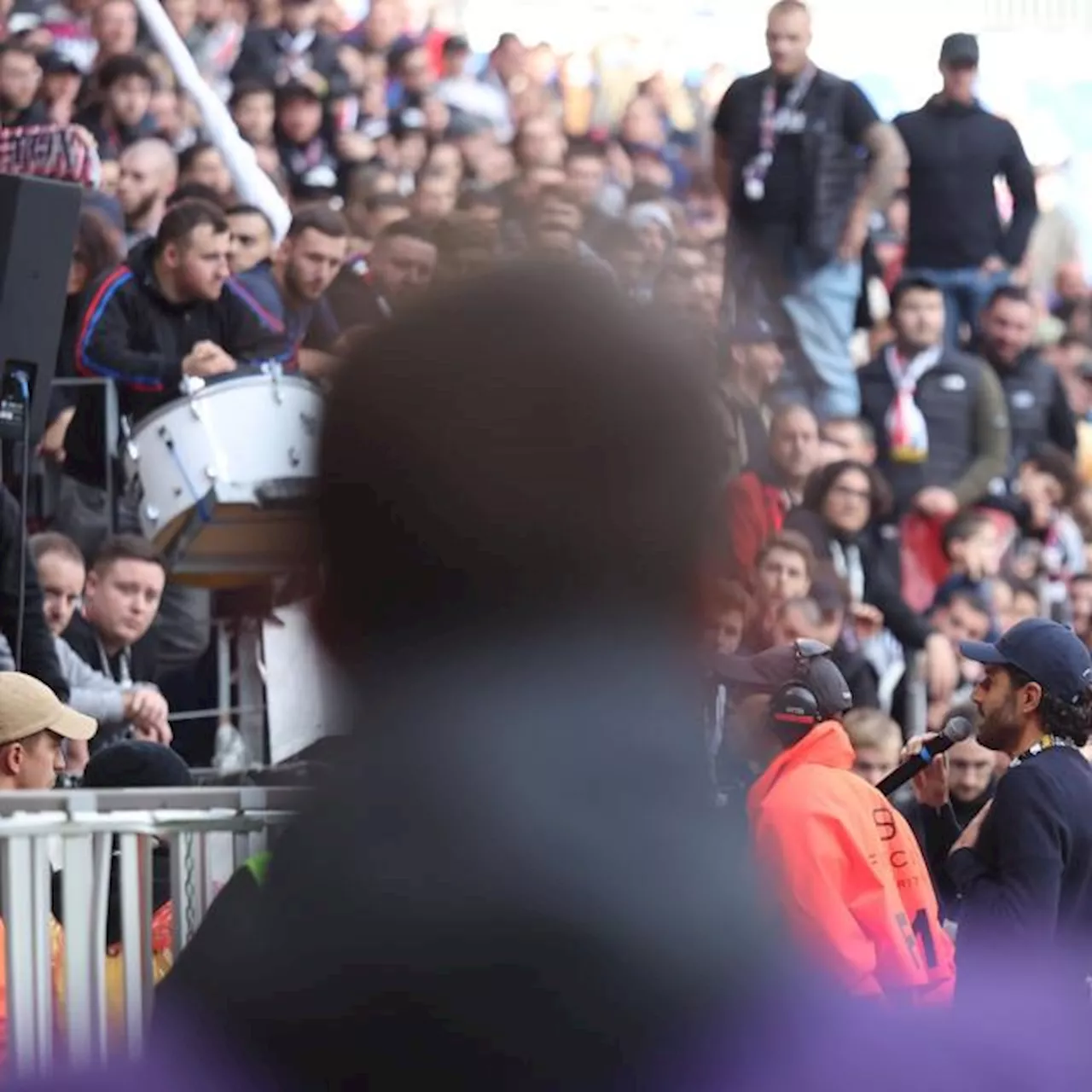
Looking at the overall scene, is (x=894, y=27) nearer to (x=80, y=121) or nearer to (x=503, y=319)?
(x=80, y=121)

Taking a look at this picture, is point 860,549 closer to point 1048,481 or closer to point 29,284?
point 1048,481

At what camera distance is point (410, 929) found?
1291 millimetres

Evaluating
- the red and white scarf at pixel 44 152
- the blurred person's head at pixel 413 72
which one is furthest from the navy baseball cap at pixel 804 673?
the blurred person's head at pixel 413 72

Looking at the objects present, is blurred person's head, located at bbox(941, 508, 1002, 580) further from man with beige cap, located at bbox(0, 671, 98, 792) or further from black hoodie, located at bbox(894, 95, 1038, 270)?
man with beige cap, located at bbox(0, 671, 98, 792)

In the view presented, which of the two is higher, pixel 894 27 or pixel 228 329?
pixel 894 27

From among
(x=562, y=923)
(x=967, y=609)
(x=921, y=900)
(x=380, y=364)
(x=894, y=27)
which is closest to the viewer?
(x=562, y=923)

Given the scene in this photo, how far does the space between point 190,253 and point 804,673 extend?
3769mm

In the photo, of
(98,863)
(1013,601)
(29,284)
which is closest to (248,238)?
(29,284)

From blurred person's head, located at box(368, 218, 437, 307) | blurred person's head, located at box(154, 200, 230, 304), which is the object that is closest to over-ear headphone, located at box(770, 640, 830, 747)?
blurred person's head, located at box(368, 218, 437, 307)

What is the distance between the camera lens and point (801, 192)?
1130 cm

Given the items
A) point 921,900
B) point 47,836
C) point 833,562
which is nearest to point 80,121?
point 833,562

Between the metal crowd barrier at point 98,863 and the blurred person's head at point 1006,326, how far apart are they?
9488 millimetres

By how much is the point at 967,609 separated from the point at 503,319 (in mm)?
9015

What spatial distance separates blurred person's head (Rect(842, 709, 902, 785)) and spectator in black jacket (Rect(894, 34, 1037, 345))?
4.46 m
